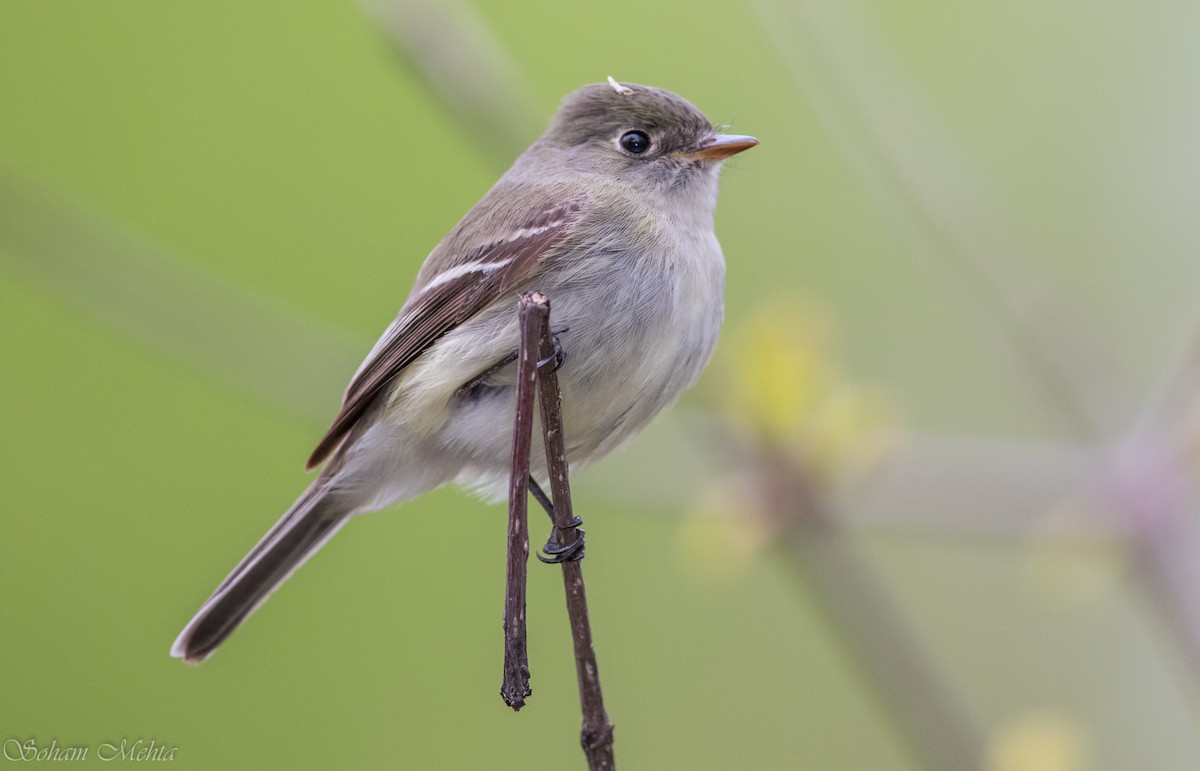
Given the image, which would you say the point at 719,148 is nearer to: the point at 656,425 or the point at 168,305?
the point at 656,425

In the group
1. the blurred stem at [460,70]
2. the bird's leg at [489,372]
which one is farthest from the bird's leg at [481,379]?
the blurred stem at [460,70]

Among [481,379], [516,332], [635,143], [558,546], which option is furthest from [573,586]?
[635,143]

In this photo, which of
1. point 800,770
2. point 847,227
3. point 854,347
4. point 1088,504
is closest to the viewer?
point 1088,504

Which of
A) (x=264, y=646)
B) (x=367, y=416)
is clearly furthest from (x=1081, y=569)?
(x=264, y=646)

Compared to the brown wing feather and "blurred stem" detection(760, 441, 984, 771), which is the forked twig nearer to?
"blurred stem" detection(760, 441, 984, 771)

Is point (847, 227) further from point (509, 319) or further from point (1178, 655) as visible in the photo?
point (1178, 655)

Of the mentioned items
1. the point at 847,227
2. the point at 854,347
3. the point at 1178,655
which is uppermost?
the point at 847,227
